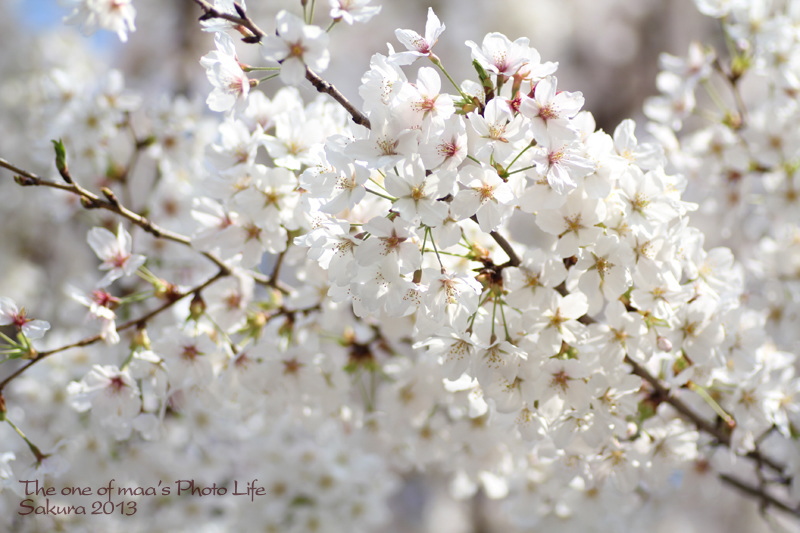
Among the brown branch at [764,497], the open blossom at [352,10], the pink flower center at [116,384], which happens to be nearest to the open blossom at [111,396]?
the pink flower center at [116,384]

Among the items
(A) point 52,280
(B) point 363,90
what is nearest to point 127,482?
(B) point 363,90

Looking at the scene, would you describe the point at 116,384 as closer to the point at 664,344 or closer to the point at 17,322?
the point at 17,322

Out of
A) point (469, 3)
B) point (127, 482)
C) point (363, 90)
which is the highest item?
point (469, 3)

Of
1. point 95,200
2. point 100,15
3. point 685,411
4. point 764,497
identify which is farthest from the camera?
point 764,497

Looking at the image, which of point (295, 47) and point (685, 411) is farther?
point (685, 411)

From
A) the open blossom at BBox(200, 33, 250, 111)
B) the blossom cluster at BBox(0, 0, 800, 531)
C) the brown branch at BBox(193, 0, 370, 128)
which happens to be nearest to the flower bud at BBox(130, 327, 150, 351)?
the blossom cluster at BBox(0, 0, 800, 531)

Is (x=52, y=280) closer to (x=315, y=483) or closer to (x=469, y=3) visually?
(x=315, y=483)

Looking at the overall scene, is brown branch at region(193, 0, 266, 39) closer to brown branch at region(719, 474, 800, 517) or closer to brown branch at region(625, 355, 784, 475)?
brown branch at region(625, 355, 784, 475)

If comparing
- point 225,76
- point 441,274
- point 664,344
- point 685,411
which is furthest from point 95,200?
point 685,411
